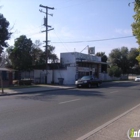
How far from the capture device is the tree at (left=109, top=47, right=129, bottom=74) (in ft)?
239

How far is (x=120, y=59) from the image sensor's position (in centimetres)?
7375

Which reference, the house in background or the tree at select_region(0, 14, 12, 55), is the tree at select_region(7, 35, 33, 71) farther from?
the tree at select_region(0, 14, 12, 55)

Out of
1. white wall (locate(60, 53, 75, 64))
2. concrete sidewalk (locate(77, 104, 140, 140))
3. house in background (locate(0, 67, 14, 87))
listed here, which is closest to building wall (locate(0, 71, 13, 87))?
house in background (locate(0, 67, 14, 87))

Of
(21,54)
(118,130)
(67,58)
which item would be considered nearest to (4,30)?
(21,54)

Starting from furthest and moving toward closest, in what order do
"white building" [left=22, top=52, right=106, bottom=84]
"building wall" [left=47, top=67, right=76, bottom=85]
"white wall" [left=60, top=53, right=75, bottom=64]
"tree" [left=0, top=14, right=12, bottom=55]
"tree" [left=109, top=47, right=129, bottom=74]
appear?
"tree" [left=109, top=47, right=129, bottom=74]
"white wall" [left=60, top=53, right=75, bottom=64]
"white building" [left=22, top=52, right=106, bottom=84]
"building wall" [left=47, top=67, right=76, bottom=85]
"tree" [left=0, top=14, right=12, bottom=55]

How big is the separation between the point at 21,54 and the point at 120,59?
4155 cm

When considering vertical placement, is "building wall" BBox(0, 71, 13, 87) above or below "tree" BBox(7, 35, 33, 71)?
below

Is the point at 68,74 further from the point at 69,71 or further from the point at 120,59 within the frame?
the point at 120,59

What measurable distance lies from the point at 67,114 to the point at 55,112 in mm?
685

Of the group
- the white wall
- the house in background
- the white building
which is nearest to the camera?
the house in background

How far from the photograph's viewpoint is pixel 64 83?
3641 centimetres

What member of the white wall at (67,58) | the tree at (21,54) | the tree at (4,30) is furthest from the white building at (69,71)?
the tree at (4,30)

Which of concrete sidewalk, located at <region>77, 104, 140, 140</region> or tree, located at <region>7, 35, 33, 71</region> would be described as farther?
tree, located at <region>7, 35, 33, 71</region>

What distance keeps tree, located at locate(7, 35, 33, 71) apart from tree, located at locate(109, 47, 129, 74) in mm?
38111
